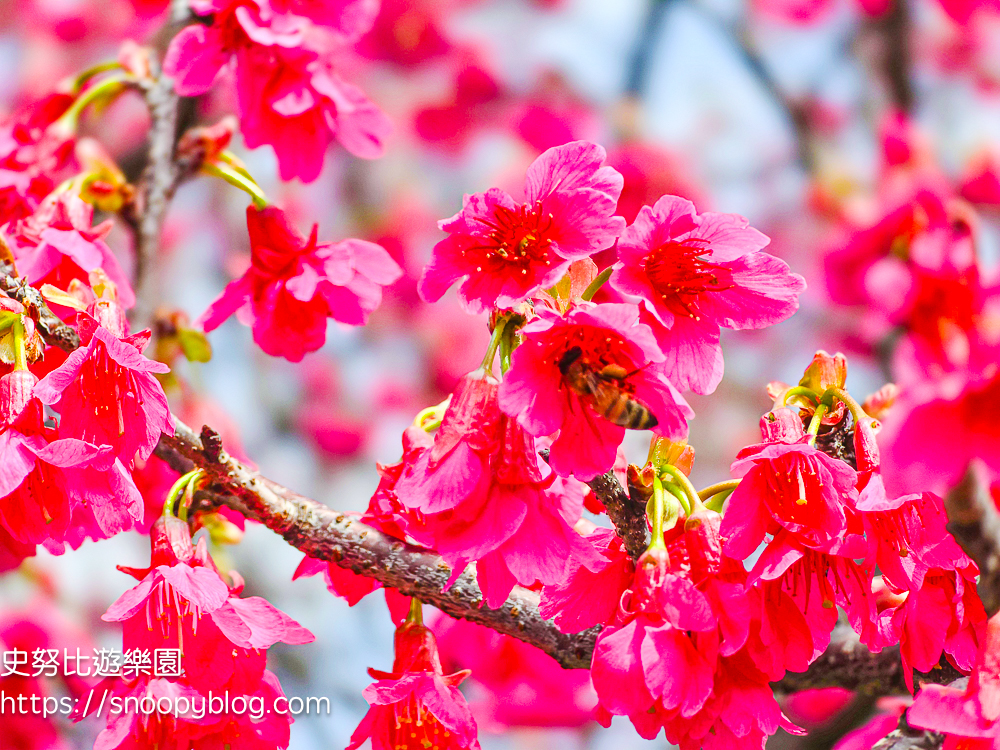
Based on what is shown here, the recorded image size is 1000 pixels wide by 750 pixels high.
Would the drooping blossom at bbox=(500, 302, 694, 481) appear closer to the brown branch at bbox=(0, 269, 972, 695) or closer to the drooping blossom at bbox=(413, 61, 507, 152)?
the brown branch at bbox=(0, 269, 972, 695)

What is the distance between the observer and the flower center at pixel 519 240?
2.75 feet

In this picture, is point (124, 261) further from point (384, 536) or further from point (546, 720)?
point (384, 536)

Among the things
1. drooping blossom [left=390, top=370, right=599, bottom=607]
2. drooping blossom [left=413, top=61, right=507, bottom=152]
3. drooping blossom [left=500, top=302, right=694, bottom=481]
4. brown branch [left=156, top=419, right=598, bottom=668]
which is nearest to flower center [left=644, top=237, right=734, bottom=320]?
drooping blossom [left=500, top=302, right=694, bottom=481]

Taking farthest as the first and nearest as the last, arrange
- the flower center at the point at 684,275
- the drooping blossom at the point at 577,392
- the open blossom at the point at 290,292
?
the open blossom at the point at 290,292
the flower center at the point at 684,275
the drooping blossom at the point at 577,392

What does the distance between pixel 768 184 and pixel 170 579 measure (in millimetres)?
4627

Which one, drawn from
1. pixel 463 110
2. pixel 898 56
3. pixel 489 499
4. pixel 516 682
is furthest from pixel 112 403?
pixel 463 110

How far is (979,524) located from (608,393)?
0.65 metres

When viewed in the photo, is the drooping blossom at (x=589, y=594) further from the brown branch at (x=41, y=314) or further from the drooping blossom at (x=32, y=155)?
the drooping blossom at (x=32, y=155)

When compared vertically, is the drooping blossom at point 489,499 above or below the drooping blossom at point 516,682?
above

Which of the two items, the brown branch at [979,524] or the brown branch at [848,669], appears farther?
the brown branch at [848,669]

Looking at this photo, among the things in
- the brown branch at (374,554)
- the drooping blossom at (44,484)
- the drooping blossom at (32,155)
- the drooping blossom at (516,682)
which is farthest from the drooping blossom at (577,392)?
the drooping blossom at (516,682)

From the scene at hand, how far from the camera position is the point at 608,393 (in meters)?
0.76

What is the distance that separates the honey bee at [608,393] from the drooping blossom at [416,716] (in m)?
0.40

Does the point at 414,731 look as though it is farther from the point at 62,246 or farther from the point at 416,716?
the point at 62,246
